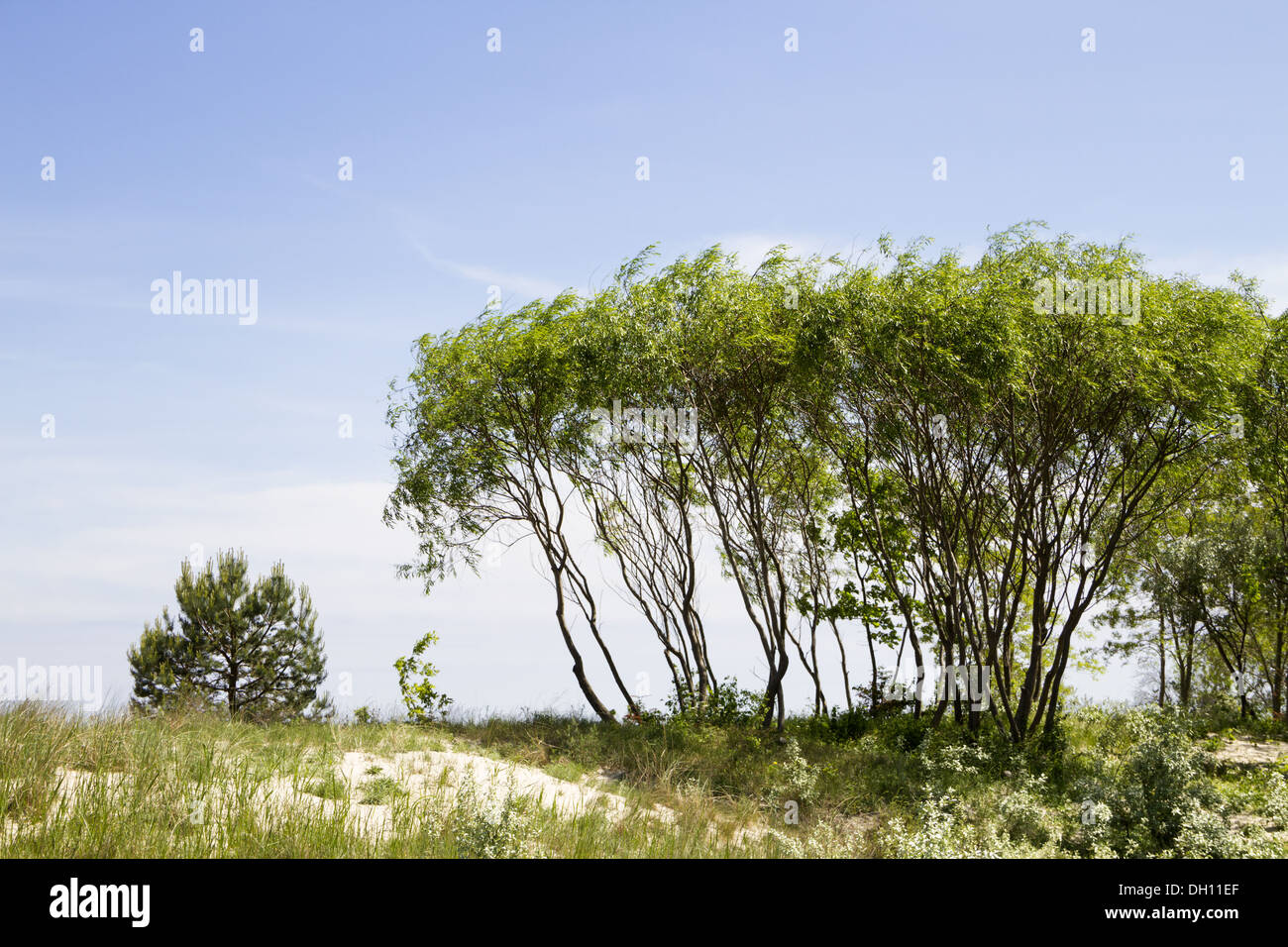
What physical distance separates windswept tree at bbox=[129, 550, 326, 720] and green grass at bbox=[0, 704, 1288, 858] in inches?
428

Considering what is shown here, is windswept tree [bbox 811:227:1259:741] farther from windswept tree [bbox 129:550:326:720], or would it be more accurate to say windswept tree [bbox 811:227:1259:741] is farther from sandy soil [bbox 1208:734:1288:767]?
windswept tree [bbox 129:550:326:720]

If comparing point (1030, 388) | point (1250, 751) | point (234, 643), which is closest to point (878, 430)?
point (1030, 388)

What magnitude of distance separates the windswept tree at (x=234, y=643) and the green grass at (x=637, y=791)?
A: 1087cm

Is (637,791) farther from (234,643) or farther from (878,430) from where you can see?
(234,643)

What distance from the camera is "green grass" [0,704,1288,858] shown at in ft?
24.4

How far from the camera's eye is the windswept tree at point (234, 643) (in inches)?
1001

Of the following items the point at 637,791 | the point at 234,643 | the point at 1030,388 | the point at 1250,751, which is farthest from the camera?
the point at 234,643

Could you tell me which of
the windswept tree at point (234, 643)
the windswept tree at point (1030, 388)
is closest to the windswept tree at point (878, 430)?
the windswept tree at point (1030, 388)

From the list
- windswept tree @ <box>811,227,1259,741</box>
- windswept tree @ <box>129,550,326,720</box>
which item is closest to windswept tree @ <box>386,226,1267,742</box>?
windswept tree @ <box>811,227,1259,741</box>

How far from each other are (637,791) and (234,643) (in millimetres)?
18092

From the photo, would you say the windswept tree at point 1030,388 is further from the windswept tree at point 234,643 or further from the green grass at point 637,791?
the windswept tree at point 234,643

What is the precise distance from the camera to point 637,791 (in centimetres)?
1227

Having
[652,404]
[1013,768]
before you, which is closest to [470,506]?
[652,404]
